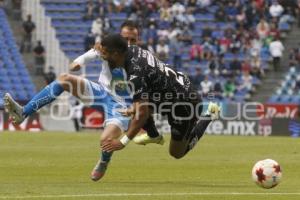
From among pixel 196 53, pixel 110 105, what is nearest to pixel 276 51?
pixel 196 53

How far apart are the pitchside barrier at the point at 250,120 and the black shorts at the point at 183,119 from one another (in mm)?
19389

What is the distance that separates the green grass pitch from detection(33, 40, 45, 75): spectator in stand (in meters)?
14.7

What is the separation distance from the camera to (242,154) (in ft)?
70.9

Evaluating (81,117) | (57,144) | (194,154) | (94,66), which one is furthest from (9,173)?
(94,66)

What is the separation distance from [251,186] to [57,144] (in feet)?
38.8

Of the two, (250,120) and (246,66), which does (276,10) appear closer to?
(246,66)

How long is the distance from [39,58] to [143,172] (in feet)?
82.5

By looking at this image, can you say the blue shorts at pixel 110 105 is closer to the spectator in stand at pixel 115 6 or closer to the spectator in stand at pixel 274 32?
the spectator in stand at pixel 274 32

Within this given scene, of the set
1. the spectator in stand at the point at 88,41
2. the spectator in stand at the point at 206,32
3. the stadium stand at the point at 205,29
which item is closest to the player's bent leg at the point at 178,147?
the stadium stand at the point at 205,29

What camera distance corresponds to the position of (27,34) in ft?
138

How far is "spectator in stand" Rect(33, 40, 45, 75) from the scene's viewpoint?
4081 cm

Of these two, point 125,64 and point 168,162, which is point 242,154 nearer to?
point 168,162

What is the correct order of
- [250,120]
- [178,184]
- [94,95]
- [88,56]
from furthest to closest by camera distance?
[250,120] < [94,95] < [88,56] < [178,184]

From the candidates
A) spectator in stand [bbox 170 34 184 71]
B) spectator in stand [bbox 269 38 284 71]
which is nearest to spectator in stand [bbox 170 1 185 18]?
spectator in stand [bbox 170 34 184 71]
